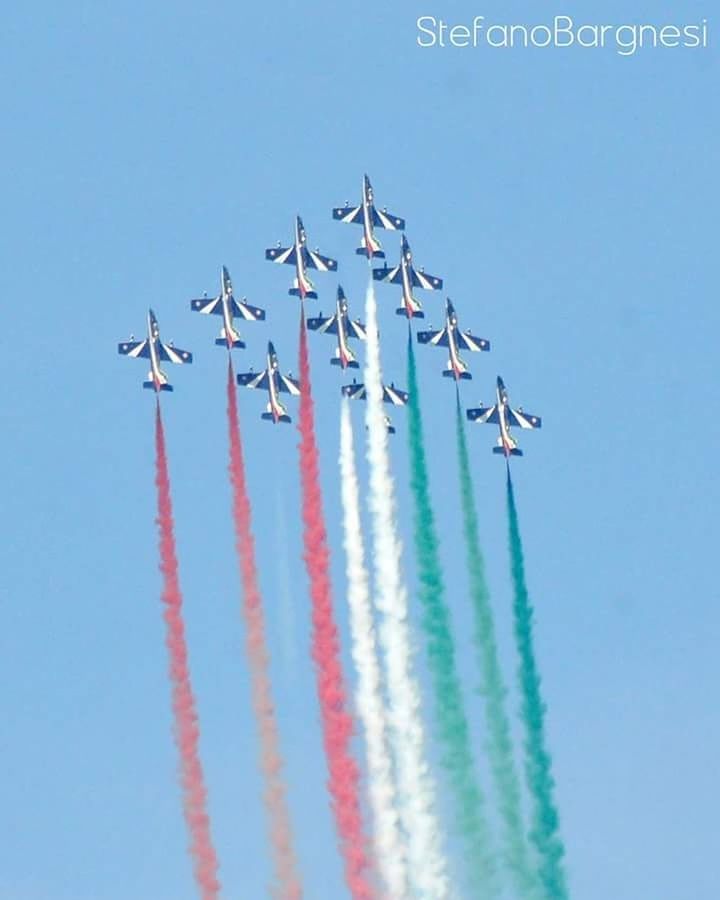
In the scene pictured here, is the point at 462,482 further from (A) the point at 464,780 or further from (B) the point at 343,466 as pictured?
(A) the point at 464,780

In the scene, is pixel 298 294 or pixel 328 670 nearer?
pixel 328 670

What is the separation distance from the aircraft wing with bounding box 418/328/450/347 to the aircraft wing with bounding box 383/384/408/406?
117 inches

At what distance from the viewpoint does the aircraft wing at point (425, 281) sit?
329 feet

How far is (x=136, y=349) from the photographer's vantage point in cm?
9912

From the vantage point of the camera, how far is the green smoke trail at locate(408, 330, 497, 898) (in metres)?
89.7

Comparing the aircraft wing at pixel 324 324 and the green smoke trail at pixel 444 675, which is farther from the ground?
the aircraft wing at pixel 324 324

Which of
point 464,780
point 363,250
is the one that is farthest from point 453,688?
point 363,250

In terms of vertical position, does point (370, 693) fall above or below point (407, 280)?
below

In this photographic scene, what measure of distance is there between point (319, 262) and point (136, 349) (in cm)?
705

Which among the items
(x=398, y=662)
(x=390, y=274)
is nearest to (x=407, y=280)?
(x=390, y=274)

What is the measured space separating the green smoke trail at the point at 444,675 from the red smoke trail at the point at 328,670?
10.0 feet

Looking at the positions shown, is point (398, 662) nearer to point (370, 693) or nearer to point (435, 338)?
point (370, 693)

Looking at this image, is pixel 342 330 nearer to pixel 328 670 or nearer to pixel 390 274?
pixel 390 274

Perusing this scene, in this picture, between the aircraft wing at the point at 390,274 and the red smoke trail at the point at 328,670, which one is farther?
the aircraft wing at the point at 390,274
